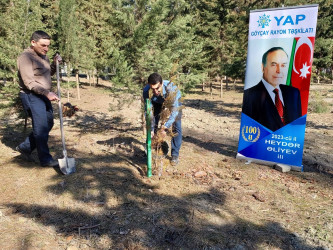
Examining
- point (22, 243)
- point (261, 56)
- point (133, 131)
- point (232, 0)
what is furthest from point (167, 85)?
point (232, 0)

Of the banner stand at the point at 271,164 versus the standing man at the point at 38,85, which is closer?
the standing man at the point at 38,85

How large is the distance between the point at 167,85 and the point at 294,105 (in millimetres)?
2292

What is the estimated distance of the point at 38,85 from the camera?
371 cm

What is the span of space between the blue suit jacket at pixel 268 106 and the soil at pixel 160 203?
0.90 meters

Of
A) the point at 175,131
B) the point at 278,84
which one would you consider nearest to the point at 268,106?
the point at 278,84

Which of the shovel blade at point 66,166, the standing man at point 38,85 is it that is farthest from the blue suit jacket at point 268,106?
the standing man at point 38,85

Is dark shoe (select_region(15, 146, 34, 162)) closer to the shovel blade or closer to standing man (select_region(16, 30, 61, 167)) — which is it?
standing man (select_region(16, 30, 61, 167))

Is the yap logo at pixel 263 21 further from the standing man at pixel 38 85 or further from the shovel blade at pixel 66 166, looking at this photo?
the shovel blade at pixel 66 166

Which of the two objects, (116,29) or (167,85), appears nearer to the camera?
(167,85)

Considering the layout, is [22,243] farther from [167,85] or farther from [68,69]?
[68,69]

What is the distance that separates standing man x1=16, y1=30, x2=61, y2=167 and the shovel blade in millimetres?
257

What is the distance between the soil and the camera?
2598mm

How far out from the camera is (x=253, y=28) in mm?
4516

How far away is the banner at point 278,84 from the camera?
163 inches
